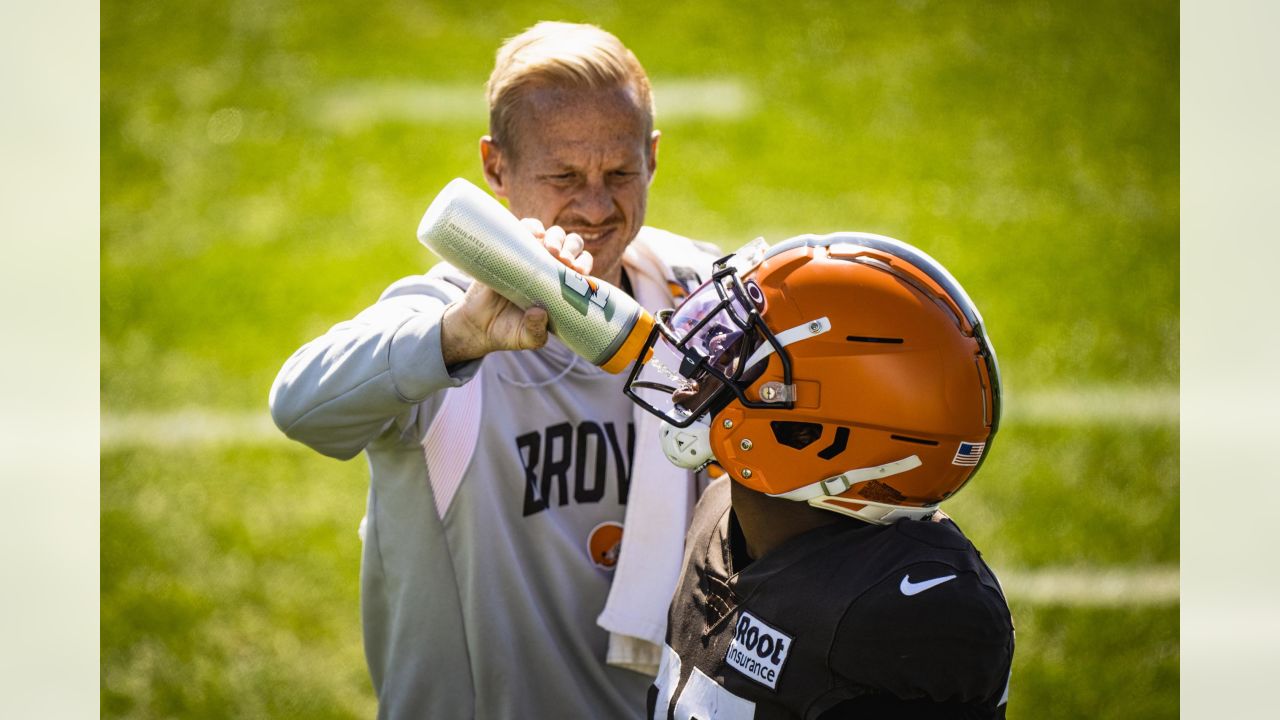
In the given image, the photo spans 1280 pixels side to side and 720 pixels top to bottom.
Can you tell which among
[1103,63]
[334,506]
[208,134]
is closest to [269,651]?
[334,506]

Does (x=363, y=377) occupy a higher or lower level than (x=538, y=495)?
higher

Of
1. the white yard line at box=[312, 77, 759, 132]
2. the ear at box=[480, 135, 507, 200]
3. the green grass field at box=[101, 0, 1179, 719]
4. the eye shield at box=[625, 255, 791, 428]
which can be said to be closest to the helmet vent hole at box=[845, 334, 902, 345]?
the eye shield at box=[625, 255, 791, 428]

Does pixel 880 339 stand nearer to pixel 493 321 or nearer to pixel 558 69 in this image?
pixel 493 321

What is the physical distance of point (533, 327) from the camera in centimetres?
199

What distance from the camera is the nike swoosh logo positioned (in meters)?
1.82

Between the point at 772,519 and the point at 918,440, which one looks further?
the point at 772,519

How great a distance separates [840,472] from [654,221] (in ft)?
14.5

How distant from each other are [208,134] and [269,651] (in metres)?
3.45

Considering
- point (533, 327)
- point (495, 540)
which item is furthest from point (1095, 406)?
point (533, 327)

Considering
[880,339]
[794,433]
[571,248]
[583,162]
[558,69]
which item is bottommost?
[794,433]

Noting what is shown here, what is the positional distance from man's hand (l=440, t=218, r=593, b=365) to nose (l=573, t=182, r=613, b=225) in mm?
A: 344

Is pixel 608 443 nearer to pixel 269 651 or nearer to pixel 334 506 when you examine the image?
pixel 269 651

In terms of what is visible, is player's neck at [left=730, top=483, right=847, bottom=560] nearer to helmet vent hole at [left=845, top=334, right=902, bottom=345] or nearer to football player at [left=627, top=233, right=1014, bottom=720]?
football player at [left=627, top=233, right=1014, bottom=720]

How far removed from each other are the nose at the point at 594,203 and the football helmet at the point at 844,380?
0.47 meters
